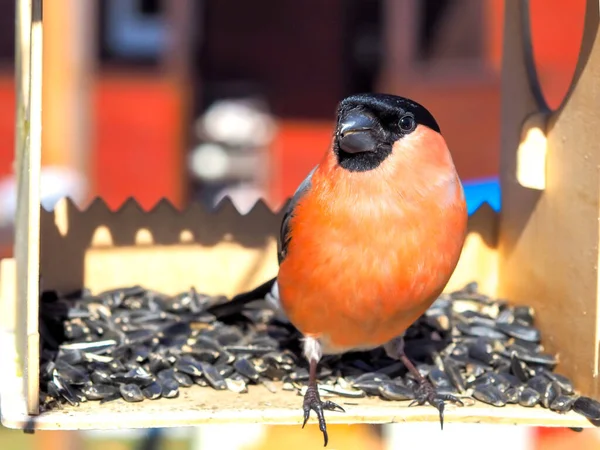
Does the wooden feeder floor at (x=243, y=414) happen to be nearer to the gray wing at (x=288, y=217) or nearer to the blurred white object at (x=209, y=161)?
the gray wing at (x=288, y=217)

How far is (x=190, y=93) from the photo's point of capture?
8352 millimetres

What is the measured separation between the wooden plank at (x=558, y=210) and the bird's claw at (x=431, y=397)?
38 centimetres

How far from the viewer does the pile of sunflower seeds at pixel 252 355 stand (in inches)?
105

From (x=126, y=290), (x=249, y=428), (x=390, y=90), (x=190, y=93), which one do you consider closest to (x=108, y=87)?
(x=190, y=93)

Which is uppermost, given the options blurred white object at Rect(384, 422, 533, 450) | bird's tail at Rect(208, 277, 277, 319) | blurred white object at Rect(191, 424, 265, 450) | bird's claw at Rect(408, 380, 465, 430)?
bird's tail at Rect(208, 277, 277, 319)

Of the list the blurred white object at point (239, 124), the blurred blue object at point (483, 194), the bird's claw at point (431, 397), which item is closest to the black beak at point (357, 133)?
the bird's claw at point (431, 397)

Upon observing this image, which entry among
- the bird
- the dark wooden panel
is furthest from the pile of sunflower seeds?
the dark wooden panel

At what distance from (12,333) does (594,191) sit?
1.88m

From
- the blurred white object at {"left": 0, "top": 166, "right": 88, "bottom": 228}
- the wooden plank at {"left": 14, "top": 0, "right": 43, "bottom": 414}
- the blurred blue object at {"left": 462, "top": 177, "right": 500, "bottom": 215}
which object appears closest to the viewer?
the wooden plank at {"left": 14, "top": 0, "right": 43, "bottom": 414}

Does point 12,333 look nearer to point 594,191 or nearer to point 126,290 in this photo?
point 126,290

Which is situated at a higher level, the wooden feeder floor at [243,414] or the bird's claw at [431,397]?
the bird's claw at [431,397]

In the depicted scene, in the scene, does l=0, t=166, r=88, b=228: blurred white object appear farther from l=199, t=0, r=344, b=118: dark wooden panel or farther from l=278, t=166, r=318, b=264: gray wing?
l=278, t=166, r=318, b=264: gray wing

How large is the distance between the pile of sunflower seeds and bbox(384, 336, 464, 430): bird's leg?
33 millimetres

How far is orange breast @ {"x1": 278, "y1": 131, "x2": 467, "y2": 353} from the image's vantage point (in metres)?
2.41
